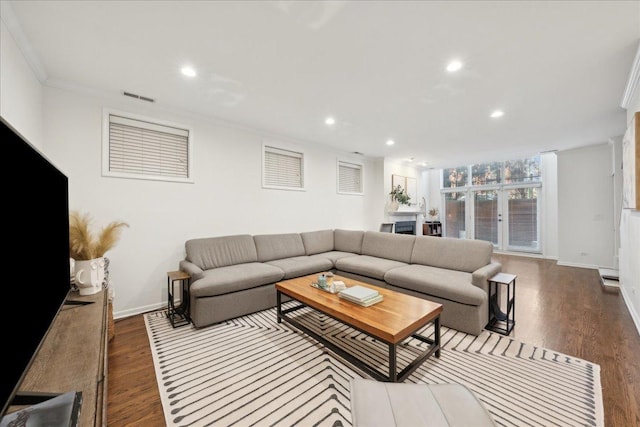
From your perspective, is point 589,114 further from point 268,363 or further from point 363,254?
point 268,363

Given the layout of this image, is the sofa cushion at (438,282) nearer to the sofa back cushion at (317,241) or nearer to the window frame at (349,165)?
the sofa back cushion at (317,241)

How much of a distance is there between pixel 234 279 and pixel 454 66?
3.11 m

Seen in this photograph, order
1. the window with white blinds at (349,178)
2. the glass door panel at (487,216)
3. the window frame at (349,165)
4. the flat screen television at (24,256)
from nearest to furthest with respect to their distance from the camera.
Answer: the flat screen television at (24,256) < the window frame at (349,165) < the window with white blinds at (349,178) < the glass door panel at (487,216)

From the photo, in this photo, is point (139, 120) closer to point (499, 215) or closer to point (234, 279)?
point (234, 279)

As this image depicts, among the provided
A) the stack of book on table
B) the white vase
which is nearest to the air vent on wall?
the white vase

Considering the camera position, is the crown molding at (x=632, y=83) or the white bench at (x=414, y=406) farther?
the crown molding at (x=632, y=83)

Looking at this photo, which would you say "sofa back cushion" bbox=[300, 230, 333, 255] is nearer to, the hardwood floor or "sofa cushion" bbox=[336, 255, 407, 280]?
"sofa cushion" bbox=[336, 255, 407, 280]

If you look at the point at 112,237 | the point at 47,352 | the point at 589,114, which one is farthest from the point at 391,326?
the point at 589,114

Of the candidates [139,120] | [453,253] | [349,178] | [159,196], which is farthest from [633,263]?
[139,120]

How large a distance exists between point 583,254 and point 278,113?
6.75 meters

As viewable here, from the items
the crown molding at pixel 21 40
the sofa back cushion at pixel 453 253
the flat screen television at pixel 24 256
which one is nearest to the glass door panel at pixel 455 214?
the sofa back cushion at pixel 453 253

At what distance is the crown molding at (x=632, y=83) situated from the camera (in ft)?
7.50

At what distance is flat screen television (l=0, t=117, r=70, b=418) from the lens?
2.33 ft

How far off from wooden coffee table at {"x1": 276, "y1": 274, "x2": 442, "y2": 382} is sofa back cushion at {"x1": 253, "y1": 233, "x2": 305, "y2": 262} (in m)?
1.45
